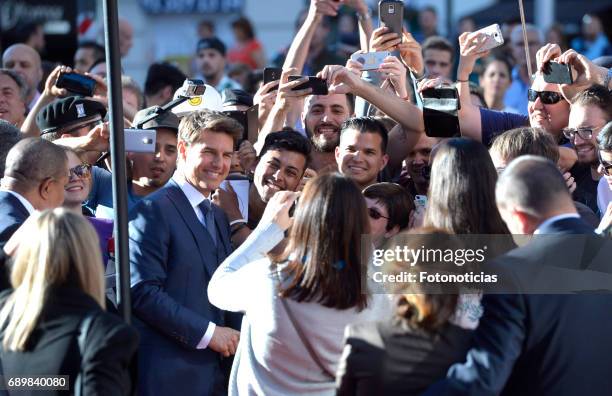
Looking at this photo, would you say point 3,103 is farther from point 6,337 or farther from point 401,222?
point 6,337

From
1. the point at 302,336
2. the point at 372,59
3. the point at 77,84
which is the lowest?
the point at 302,336

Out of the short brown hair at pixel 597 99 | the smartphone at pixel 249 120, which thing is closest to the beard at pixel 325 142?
the smartphone at pixel 249 120

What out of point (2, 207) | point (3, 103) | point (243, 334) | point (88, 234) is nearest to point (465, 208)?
point (243, 334)

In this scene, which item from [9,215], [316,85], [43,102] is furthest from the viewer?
[43,102]

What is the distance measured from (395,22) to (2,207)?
2.56 meters

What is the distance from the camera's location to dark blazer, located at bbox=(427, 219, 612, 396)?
360 centimetres

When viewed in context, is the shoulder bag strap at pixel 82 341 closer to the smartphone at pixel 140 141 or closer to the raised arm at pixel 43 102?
the smartphone at pixel 140 141

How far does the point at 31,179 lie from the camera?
191 inches

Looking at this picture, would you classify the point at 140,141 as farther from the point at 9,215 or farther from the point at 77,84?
the point at 77,84

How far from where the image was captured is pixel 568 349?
366cm

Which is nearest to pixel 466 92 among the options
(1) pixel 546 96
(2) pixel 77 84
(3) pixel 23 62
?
(1) pixel 546 96

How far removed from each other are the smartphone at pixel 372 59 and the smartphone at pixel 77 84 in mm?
1528

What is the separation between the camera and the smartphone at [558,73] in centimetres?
580

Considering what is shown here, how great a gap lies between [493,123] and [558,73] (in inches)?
16.8
